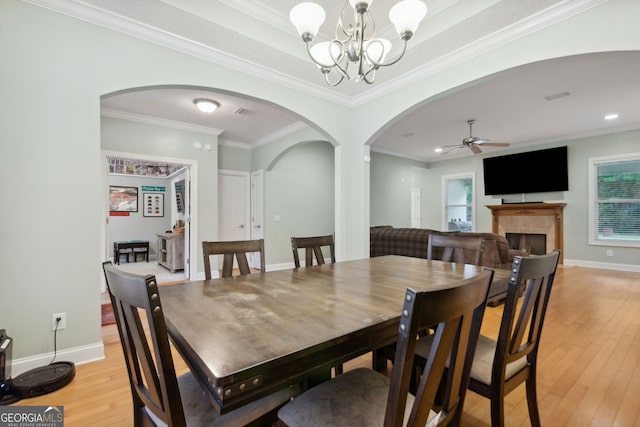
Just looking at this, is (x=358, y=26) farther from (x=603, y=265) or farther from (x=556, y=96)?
(x=603, y=265)

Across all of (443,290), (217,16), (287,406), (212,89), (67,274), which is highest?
(217,16)

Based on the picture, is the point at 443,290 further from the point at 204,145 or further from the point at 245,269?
the point at 204,145

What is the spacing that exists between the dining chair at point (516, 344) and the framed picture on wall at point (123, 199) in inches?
334

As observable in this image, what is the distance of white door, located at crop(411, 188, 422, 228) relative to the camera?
8.55m

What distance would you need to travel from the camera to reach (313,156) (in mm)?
6438

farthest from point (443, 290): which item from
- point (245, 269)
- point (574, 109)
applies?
point (574, 109)

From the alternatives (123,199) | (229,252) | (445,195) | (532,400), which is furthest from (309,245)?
(123,199)

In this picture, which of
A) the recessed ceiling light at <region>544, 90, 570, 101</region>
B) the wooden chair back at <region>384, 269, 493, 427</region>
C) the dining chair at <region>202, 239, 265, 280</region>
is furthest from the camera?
the recessed ceiling light at <region>544, 90, 570, 101</region>

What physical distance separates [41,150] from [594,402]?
13.0 feet

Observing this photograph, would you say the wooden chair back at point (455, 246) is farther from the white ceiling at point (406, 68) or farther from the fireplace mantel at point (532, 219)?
the fireplace mantel at point (532, 219)

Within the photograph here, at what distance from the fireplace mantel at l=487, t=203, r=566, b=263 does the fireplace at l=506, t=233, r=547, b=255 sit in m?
0.17

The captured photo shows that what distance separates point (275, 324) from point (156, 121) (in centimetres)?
462

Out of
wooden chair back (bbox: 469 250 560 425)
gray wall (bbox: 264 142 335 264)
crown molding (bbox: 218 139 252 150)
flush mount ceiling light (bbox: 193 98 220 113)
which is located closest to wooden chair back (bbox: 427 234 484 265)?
wooden chair back (bbox: 469 250 560 425)

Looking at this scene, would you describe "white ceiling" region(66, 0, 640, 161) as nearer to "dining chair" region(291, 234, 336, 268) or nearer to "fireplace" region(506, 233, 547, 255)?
"dining chair" region(291, 234, 336, 268)
